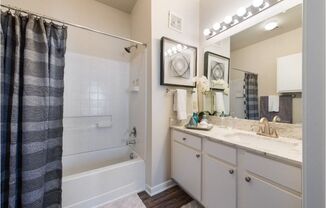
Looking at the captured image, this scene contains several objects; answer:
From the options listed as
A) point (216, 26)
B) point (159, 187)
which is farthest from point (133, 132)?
point (216, 26)

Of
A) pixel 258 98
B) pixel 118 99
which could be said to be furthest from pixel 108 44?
pixel 258 98

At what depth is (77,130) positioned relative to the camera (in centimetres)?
224

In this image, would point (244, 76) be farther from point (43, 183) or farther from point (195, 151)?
point (43, 183)

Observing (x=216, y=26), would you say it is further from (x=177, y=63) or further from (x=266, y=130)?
(x=266, y=130)

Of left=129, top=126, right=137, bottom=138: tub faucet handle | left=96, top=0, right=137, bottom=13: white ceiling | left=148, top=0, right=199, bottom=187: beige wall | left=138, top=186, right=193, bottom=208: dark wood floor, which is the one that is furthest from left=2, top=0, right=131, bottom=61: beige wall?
left=138, top=186, right=193, bottom=208: dark wood floor

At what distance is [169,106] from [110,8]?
1.85 meters

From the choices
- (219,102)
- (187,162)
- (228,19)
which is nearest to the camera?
(187,162)

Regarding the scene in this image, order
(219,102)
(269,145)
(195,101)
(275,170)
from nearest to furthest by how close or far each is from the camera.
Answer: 1. (275,170)
2. (269,145)
3. (219,102)
4. (195,101)

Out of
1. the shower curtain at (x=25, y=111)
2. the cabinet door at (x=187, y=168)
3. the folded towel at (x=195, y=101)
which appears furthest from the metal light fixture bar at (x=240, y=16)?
the shower curtain at (x=25, y=111)

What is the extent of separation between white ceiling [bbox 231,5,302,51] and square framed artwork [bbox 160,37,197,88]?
557 millimetres

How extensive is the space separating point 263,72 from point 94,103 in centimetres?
220

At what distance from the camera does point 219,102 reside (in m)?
2.13

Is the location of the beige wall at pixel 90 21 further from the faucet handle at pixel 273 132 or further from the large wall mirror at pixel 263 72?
the faucet handle at pixel 273 132

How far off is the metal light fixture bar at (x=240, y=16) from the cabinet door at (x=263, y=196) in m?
1.60
